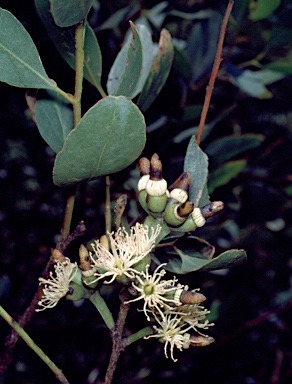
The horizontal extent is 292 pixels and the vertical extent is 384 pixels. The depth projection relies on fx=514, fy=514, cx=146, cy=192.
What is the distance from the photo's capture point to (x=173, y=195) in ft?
2.26

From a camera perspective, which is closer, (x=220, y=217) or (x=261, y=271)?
(x=220, y=217)

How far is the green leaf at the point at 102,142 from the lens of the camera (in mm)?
592

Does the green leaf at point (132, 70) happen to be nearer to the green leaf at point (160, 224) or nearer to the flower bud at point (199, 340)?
the green leaf at point (160, 224)

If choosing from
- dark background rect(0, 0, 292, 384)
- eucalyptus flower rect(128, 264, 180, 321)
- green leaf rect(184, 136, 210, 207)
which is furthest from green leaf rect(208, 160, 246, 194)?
eucalyptus flower rect(128, 264, 180, 321)

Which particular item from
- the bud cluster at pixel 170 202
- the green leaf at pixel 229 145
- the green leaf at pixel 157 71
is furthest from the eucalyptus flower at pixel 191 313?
the green leaf at pixel 229 145

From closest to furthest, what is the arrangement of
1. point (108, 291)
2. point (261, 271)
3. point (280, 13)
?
point (280, 13), point (108, 291), point (261, 271)

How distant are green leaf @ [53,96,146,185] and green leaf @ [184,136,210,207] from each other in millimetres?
96

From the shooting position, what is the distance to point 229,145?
1082 mm

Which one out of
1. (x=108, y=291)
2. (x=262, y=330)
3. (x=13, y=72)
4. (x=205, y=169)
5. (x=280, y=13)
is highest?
(x=13, y=72)

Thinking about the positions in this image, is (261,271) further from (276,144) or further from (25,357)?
(25,357)

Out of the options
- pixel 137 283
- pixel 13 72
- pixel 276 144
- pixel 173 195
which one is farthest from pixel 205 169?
pixel 276 144

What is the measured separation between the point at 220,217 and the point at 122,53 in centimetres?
51

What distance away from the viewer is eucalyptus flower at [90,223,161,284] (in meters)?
0.67

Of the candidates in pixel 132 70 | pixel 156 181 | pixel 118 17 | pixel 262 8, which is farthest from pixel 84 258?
pixel 262 8
